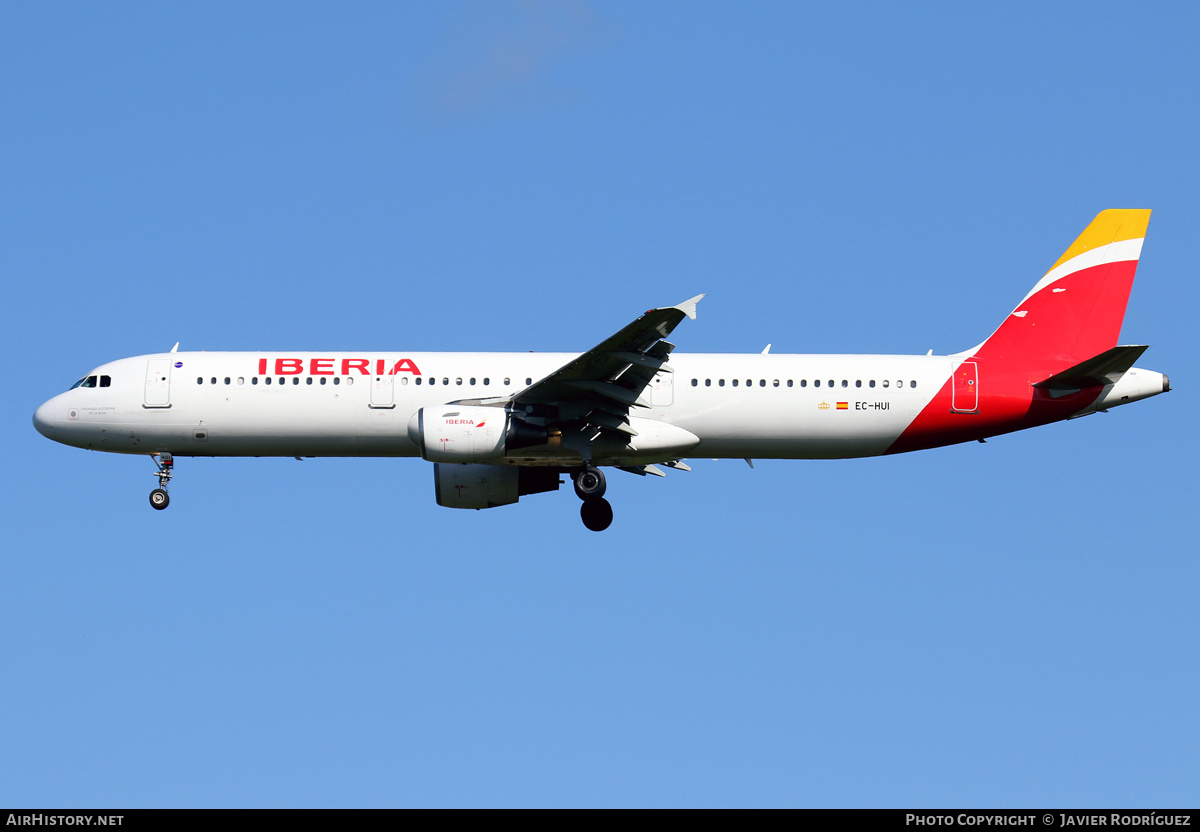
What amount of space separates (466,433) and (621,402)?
3.77 m

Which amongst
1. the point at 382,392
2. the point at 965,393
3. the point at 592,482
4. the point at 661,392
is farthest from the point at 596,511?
the point at 965,393

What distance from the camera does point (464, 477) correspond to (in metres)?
35.6

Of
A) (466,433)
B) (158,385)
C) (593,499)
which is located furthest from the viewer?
(593,499)

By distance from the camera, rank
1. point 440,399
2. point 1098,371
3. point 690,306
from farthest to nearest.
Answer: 1. point 440,399
2. point 1098,371
3. point 690,306

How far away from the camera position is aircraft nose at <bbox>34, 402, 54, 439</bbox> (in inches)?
1388

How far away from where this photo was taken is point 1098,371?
3309 centimetres

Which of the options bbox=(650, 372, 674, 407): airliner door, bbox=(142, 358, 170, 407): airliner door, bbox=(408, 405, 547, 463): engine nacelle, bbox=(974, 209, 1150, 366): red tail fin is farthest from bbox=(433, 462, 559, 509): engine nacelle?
bbox=(974, 209, 1150, 366): red tail fin

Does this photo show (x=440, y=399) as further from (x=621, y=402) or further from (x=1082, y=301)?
(x=1082, y=301)

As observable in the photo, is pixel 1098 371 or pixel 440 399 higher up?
pixel 440 399

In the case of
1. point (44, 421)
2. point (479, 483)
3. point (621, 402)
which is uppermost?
point (44, 421)

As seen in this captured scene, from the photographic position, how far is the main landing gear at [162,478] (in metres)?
35.2

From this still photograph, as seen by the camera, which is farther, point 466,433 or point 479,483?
point 479,483

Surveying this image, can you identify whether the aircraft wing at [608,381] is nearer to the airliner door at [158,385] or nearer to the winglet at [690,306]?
the winglet at [690,306]

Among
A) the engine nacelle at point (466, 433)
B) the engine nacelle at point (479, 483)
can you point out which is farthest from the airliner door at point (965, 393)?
the engine nacelle at point (466, 433)
